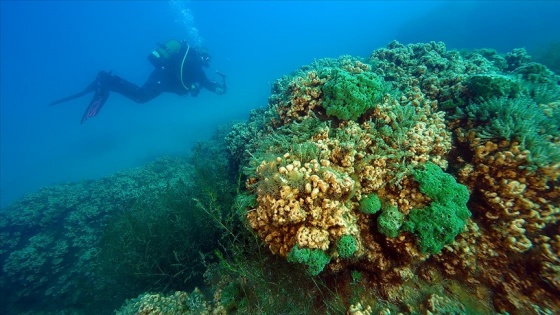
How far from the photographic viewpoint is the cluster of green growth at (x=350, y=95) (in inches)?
174

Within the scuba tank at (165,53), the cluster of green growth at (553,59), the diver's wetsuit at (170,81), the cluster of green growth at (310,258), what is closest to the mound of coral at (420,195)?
the cluster of green growth at (310,258)

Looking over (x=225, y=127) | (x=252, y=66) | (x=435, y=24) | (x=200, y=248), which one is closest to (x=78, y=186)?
(x=225, y=127)

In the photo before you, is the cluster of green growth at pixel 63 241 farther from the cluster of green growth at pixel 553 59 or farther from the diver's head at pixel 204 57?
the cluster of green growth at pixel 553 59

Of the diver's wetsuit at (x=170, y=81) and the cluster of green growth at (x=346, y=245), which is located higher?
the diver's wetsuit at (x=170, y=81)

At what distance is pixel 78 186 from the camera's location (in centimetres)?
1474

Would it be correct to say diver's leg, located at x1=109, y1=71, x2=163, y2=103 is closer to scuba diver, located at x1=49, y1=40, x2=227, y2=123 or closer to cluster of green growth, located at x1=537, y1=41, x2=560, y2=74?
scuba diver, located at x1=49, y1=40, x2=227, y2=123

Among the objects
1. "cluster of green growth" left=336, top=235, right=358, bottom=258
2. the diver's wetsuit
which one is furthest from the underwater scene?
the diver's wetsuit

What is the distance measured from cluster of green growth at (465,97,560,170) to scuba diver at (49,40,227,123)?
629 inches

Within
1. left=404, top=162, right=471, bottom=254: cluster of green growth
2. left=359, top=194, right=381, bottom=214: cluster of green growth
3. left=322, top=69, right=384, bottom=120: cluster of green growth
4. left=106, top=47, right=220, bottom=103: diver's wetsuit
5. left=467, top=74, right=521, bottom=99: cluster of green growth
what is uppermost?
left=106, top=47, right=220, bottom=103: diver's wetsuit

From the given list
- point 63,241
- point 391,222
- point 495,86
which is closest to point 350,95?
point 391,222

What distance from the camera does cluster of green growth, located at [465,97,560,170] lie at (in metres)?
3.66

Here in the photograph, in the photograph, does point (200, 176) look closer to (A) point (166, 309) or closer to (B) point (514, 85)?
(A) point (166, 309)

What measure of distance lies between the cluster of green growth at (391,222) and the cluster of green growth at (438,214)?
11 centimetres

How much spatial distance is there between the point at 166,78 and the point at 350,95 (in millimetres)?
16432
